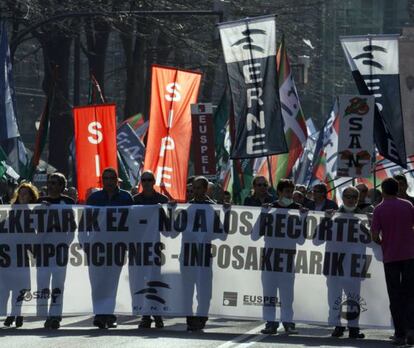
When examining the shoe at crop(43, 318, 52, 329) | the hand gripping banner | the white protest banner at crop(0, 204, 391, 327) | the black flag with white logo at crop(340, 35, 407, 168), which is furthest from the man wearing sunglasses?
the hand gripping banner

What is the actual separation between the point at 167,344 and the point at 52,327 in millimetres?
2041

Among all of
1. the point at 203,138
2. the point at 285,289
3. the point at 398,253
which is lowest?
the point at 285,289

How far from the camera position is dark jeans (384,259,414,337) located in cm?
1355

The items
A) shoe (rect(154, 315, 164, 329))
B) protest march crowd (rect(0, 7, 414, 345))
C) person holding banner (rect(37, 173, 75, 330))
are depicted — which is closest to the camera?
protest march crowd (rect(0, 7, 414, 345))

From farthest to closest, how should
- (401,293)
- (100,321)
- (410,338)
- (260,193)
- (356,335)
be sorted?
(260,193)
(100,321)
(356,335)
(401,293)
(410,338)

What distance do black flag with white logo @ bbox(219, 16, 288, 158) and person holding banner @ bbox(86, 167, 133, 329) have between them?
3.51 metres

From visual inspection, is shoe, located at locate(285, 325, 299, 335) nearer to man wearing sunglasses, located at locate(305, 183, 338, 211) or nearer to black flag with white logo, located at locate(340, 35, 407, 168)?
man wearing sunglasses, located at locate(305, 183, 338, 211)

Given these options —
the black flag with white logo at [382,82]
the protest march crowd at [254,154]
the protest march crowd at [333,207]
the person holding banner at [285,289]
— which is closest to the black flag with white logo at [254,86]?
the protest march crowd at [254,154]

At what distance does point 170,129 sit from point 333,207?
5747 millimetres

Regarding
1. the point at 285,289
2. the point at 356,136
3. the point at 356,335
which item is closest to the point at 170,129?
the point at 356,136

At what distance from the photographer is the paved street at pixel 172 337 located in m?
13.2

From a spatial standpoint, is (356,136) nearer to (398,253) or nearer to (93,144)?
(398,253)

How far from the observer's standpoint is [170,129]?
21547 millimetres

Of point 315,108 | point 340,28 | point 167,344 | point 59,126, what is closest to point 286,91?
point 167,344
